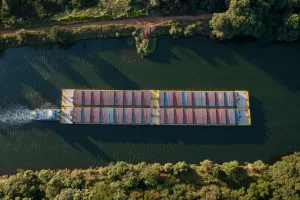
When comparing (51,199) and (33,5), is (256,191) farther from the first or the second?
(33,5)

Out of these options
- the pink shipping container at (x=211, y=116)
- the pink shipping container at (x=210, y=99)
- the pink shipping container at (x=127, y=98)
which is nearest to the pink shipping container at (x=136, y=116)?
the pink shipping container at (x=127, y=98)

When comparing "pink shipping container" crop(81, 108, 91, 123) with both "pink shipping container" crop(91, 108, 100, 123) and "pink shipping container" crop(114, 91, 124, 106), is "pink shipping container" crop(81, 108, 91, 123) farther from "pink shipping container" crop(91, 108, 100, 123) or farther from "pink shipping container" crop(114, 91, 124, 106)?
"pink shipping container" crop(114, 91, 124, 106)

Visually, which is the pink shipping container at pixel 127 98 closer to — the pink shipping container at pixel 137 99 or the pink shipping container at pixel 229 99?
the pink shipping container at pixel 137 99

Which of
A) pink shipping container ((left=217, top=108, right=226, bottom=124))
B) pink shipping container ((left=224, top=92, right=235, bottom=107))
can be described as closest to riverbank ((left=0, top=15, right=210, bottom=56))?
pink shipping container ((left=224, top=92, right=235, bottom=107))

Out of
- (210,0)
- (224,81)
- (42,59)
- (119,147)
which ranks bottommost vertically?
(119,147)

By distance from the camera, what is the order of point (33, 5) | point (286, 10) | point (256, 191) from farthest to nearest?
point (33, 5), point (286, 10), point (256, 191)

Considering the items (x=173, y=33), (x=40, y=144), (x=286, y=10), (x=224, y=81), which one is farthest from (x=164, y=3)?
(x=40, y=144)
